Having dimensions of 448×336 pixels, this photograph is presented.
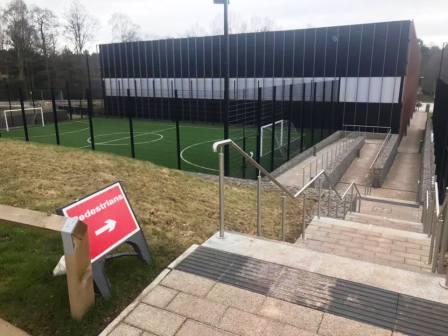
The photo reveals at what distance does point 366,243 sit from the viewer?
5.61 m

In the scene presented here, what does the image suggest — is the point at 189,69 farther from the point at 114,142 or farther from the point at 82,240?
the point at 82,240

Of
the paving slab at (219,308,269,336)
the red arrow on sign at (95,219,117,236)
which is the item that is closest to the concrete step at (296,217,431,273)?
the paving slab at (219,308,269,336)

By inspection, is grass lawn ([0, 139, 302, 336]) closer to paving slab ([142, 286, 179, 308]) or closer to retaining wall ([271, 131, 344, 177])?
paving slab ([142, 286, 179, 308])

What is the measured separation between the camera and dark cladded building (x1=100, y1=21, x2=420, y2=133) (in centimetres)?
2162

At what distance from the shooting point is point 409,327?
2596 mm

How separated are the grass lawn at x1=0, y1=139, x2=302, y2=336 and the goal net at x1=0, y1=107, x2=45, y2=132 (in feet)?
53.5

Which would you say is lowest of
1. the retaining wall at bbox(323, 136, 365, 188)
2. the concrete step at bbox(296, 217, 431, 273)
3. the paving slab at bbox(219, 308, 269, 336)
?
the retaining wall at bbox(323, 136, 365, 188)

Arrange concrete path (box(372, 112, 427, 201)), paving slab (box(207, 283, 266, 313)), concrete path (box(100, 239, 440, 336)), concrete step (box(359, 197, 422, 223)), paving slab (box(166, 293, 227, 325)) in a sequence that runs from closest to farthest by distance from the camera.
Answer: concrete path (box(100, 239, 440, 336)) → paving slab (box(166, 293, 227, 325)) → paving slab (box(207, 283, 266, 313)) → concrete step (box(359, 197, 422, 223)) → concrete path (box(372, 112, 427, 201))

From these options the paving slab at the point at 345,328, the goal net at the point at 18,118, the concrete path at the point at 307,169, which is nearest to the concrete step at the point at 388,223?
the concrete path at the point at 307,169

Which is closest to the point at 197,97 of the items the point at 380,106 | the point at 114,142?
the point at 114,142

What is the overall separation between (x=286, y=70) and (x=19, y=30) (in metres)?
32.9

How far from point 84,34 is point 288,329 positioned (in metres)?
52.1

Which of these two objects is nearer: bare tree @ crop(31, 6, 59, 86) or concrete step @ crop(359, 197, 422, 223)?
concrete step @ crop(359, 197, 422, 223)

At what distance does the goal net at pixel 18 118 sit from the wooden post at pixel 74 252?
2171 centimetres
